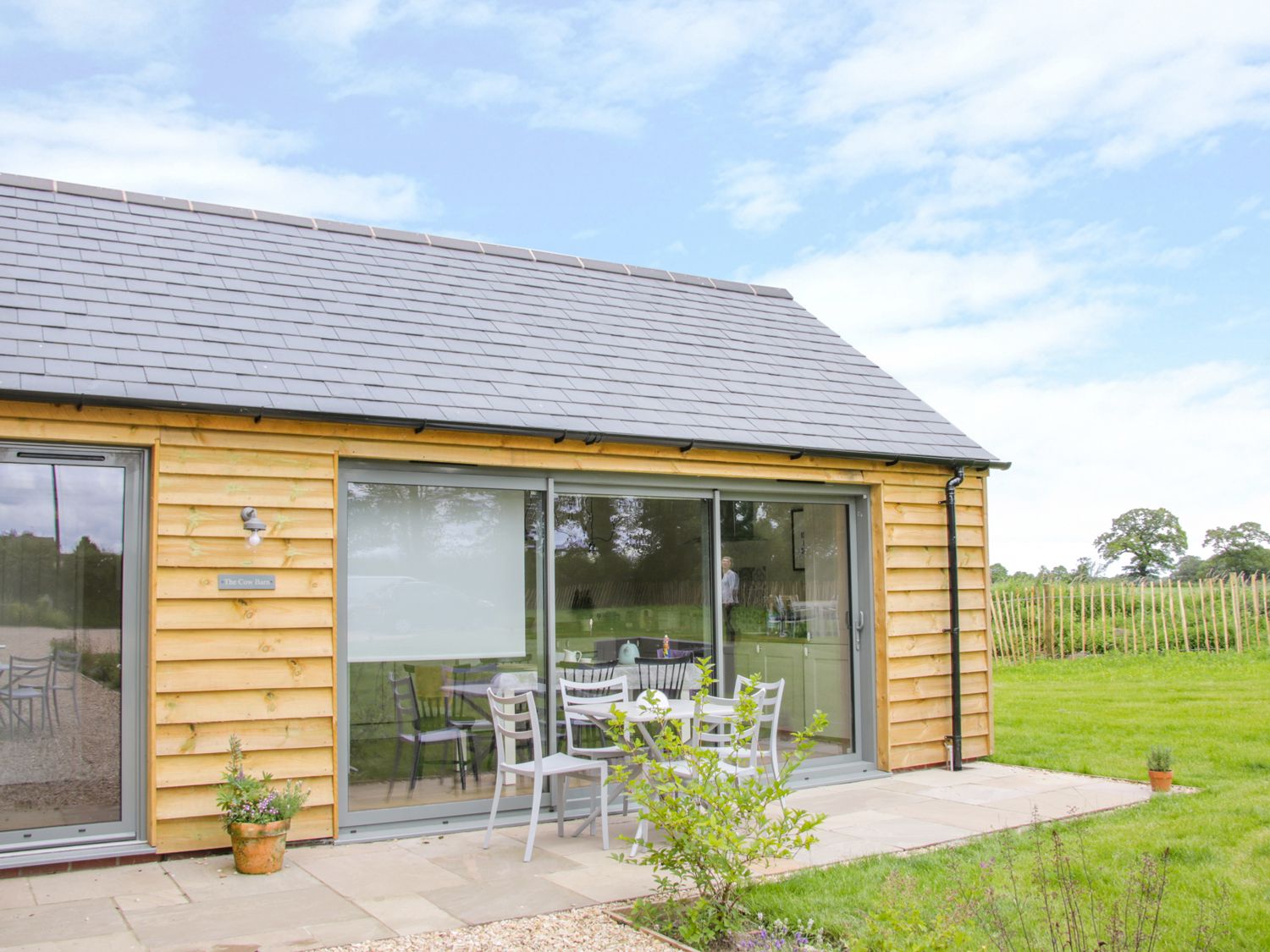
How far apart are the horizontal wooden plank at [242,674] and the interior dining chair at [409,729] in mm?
506

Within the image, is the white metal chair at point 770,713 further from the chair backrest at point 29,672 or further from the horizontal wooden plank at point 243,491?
the chair backrest at point 29,672

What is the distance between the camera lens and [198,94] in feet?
52.6

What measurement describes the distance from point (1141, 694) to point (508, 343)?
908cm

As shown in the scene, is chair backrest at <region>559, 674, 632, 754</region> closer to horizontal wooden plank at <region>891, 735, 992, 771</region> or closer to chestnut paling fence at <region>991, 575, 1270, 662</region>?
horizontal wooden plank at <region>891, 735, 992, 771</region>

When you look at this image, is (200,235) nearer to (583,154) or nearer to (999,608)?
(583,154)

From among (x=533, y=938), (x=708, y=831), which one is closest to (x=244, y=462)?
(x=533, y=938)

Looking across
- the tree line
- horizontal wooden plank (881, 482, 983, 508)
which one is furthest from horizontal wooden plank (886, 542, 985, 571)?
the tree line

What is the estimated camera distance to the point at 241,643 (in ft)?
19.6

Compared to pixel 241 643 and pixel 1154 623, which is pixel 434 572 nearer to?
pixel 241 643

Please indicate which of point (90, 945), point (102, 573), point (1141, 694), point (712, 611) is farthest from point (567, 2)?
point (90, 945)

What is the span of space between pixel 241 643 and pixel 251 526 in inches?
26.4

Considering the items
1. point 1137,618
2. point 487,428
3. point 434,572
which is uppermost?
point 487,428

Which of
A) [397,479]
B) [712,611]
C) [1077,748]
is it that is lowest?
[1077,748]

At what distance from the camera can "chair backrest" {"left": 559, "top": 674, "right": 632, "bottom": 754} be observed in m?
6.77
